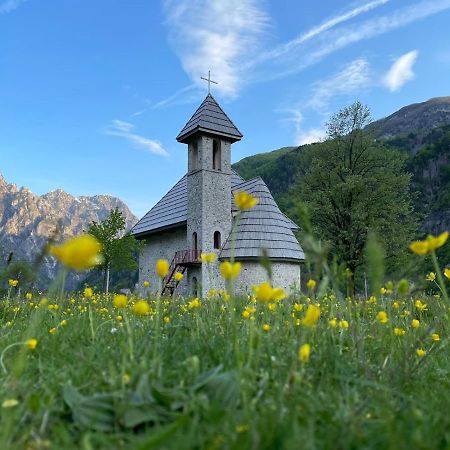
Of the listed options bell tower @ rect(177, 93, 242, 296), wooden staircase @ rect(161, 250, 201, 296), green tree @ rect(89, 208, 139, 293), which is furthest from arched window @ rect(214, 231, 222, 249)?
green tree @ rect(89, 208, 139, 293)

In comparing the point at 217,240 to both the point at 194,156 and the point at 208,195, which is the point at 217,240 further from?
the point at 194,156

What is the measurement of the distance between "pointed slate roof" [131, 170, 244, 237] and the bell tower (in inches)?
91.5

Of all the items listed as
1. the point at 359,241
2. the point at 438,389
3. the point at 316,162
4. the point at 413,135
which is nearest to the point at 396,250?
the point at 359,241

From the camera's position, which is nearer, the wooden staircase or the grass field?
the grass field

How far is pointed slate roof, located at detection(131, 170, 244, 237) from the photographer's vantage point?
26.8 m

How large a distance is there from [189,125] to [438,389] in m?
24.2

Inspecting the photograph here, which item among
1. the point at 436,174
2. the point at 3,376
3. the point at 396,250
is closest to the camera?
the point at 3,376

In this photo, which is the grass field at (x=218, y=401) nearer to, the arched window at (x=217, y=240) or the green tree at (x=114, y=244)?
the arched window at (x=217, y=240)

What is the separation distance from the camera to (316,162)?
3209 centimetres

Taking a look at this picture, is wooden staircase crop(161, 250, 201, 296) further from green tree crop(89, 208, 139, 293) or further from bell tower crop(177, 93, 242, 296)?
green tree crop(89, 208, 139, 293)

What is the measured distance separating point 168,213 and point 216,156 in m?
6.24

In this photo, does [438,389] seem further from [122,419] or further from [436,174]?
[436,174]

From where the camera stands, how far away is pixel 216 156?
2462 centimetres

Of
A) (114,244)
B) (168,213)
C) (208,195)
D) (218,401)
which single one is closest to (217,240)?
(208,195)
